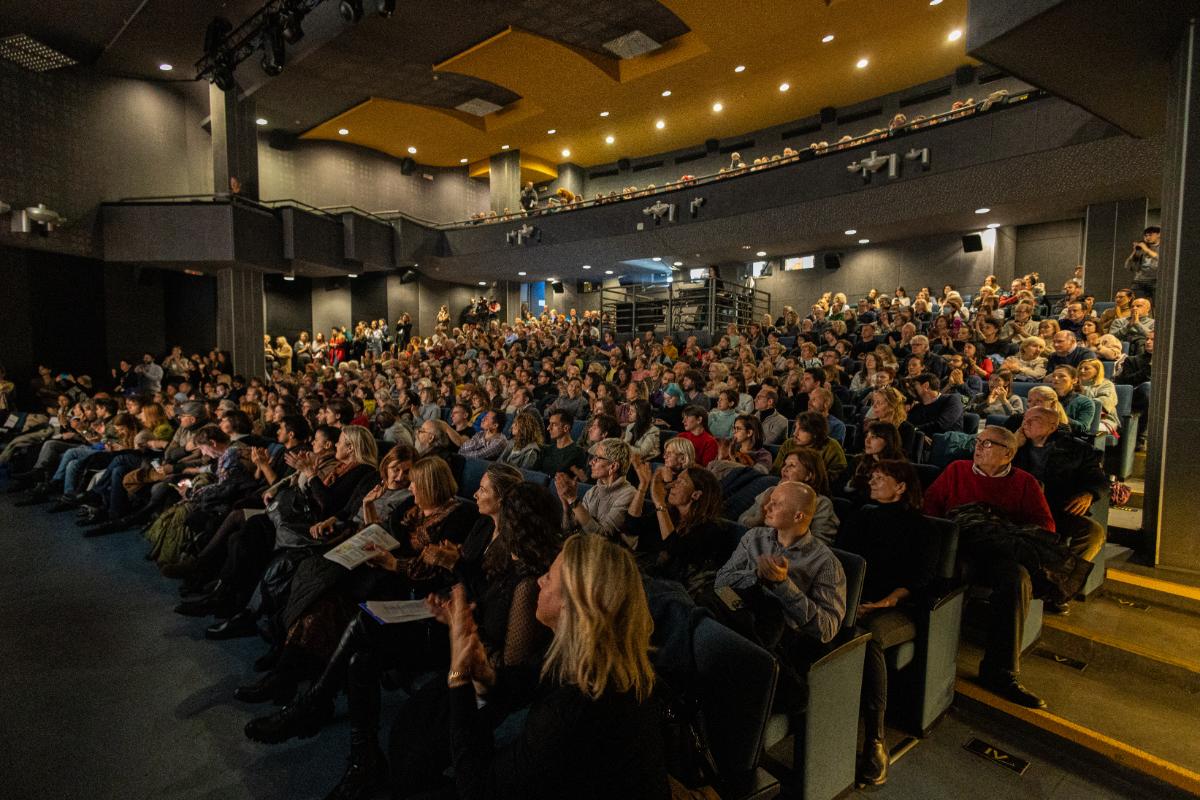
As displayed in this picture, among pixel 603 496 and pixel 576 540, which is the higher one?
pixel 576 540

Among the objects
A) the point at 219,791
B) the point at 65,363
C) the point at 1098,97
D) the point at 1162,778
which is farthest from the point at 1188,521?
the point at 65,363

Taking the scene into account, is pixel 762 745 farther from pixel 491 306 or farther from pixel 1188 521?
pixel 491 306

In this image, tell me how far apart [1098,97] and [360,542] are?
17.8 feet

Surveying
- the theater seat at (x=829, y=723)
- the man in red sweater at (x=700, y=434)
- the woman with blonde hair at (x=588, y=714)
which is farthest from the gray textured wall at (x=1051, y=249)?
the woman with blonde hair at (x=588, y=714)

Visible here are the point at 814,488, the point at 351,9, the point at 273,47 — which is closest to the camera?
the point at 814,488

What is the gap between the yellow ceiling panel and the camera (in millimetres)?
10227

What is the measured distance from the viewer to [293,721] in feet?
6.66

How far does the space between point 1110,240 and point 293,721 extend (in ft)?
39.8

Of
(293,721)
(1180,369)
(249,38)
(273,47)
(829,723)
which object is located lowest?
(293,721)

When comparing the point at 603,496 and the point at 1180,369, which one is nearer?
the point at 603,496

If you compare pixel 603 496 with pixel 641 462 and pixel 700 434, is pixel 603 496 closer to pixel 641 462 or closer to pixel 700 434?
pixel 641 462

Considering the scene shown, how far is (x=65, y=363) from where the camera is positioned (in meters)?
10.4

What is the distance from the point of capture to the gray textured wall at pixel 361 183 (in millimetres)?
15031

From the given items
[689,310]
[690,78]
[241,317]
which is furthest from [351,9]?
[690,78]
